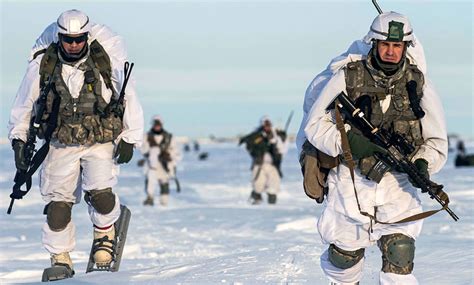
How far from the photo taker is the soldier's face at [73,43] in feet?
28.2

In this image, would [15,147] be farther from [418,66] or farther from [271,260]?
[418,66]

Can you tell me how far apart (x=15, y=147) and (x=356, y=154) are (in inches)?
119

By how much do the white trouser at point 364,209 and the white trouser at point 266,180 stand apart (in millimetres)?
16854

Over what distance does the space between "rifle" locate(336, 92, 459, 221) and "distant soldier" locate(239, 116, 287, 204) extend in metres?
17.2

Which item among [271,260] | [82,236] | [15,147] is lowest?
[82,236]

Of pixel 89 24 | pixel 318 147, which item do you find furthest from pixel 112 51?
pixel 318 147

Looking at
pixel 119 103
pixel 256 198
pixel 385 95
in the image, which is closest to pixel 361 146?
pixel 385 95

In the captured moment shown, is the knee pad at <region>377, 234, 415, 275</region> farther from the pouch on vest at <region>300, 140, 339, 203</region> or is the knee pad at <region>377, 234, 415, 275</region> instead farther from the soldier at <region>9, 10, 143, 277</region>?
the soldier at <region>9, 10, 143, 277</region>

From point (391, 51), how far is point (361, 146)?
61 cm

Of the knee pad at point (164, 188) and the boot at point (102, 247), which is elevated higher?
the boot at point (102, 247)

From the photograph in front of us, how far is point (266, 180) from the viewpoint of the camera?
24312mm

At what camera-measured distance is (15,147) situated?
29.1 ft

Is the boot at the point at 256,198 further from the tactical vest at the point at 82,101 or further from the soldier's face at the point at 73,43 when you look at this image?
the soldier's face at the point at 73,43

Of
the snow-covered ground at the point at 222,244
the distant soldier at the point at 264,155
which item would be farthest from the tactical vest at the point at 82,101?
the distant soldier at the point at 264,155
